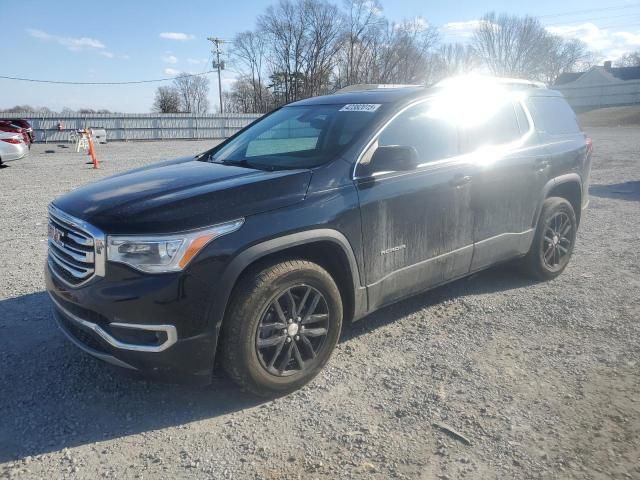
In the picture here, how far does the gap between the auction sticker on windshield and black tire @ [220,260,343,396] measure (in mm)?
1365

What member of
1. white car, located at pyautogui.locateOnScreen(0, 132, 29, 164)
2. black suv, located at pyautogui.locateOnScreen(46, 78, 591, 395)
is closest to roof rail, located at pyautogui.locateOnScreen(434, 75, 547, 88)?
black suv, located at pyautogui.locateOnScreen(46, 78, 591, 395)

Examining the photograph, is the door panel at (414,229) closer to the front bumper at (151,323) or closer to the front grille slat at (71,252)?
the front bumper at (151,323)

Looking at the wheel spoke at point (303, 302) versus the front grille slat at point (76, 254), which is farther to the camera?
the wheel spoke at point (303, 302)

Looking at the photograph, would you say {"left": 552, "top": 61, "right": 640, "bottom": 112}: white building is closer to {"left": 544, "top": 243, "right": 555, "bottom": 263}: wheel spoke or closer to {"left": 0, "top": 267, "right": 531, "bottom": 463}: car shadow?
{"left": 544, "top": 243, "right": 555, "bottom": 263}: wheel spoke

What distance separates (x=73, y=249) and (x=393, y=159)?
6.76 ft

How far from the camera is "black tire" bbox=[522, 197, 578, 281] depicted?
4.91 meters

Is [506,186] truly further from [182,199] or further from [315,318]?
[182,199]

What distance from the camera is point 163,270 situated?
2662 mm

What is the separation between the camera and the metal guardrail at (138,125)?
3312cm

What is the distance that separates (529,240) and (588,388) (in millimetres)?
1895

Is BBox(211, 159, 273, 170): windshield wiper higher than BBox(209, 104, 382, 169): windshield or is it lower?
lower

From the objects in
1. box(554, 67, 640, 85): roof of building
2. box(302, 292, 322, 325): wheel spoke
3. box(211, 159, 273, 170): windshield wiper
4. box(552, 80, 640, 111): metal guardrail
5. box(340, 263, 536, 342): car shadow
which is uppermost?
box(554, 67, 640, 85): roof of building

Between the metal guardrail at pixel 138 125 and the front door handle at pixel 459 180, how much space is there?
1366 inches

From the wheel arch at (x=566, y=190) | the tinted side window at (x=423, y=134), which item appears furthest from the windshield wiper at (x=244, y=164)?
the wheel arch at (x=566, y=190)
